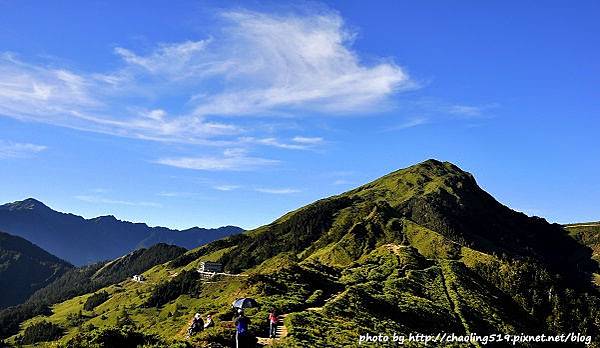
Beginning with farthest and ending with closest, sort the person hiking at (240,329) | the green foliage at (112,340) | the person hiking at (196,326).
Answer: the person hiking at (196,326) → the person hiking at (240,329) → the green foliage at (112,340)

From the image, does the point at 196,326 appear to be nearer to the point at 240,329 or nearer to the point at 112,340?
the point at 112,340

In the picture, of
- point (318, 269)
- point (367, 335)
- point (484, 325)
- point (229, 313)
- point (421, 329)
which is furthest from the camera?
point (318, 269)

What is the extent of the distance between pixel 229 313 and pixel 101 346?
82.4 feet

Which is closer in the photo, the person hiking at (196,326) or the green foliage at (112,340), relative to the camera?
the green foliage at (112,340)

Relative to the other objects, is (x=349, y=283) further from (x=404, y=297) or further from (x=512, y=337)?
(x=512, y=337)

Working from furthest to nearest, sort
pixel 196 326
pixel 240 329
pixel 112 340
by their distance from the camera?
pixel 196 326 → pixel 112 340 → pixel 240 329

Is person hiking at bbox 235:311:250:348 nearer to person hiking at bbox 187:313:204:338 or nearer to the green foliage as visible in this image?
the green foliage

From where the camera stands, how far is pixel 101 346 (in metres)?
42.5

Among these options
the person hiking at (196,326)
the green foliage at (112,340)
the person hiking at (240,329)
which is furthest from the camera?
the person hiking at (196,326)

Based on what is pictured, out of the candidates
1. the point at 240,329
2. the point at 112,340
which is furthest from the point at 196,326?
the point at 240,329

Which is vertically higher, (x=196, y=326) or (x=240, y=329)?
(x=240, y=329)

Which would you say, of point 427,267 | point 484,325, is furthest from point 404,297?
point 427,267

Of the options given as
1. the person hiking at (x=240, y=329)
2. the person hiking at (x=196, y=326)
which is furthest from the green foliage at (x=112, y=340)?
the person hiking at (x=196, y=326)

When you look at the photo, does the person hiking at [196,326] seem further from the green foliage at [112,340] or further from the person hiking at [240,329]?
the person hiking at [240,329]
